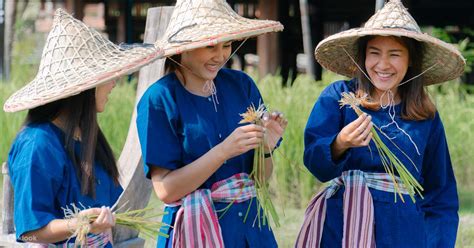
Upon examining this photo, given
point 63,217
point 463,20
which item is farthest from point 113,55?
point 463,20

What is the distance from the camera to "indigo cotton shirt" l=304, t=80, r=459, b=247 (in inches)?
123

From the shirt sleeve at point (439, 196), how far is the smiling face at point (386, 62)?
9.2 inches

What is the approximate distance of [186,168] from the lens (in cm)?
287

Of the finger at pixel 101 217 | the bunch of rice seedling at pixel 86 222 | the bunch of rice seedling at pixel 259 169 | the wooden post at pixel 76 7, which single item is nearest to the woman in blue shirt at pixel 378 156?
the bunch of rice seedling at pixel 259 169

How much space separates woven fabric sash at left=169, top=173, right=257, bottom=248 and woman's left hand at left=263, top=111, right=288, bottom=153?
17 centimetres

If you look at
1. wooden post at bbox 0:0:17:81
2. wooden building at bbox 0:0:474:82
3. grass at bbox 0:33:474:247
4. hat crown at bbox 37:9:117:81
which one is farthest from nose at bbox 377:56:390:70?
wooden post at bbox 0:0:17:81

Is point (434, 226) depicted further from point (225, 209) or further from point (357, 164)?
point (225, 209)

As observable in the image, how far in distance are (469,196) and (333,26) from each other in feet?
26.6

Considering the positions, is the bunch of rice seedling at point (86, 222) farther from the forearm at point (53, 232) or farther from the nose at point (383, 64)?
the nose at point (383, 64)

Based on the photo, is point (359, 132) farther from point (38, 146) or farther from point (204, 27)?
point (38, 146)

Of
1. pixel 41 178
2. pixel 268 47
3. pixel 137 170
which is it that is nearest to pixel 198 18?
pixel 41 178

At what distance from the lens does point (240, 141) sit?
2809 mm

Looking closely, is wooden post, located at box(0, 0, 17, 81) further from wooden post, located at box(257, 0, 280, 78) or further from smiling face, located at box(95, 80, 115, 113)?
smiling face, located at box(95, 80, 115, 113)

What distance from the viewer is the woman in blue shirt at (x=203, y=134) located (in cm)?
288
